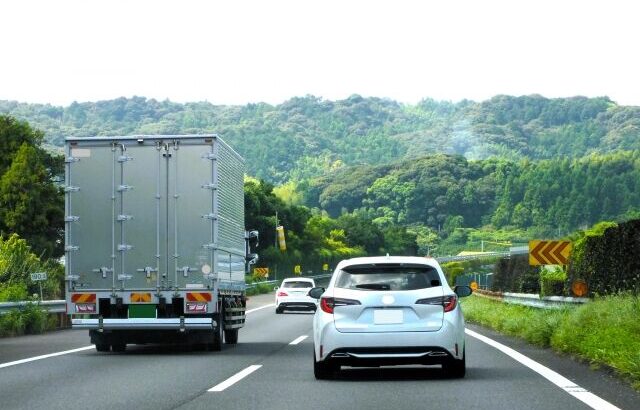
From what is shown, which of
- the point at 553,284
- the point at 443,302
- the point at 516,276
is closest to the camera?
the point at 443,302

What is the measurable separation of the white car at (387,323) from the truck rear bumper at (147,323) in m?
6.05

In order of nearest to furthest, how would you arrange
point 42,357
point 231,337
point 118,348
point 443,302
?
point 443,302 → point 42,357 → point 118,348 → point 231,337

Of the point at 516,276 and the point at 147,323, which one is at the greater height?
the point at 516,276

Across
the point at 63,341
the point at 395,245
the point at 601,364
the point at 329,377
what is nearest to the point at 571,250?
the point at 63,341

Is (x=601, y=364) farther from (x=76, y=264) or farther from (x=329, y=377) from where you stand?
(x=76, y=264)

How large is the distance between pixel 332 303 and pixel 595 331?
5.47 m

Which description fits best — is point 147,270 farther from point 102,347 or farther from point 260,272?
point 260,272

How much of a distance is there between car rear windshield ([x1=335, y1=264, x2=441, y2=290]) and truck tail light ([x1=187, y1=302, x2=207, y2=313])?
610 centimetres

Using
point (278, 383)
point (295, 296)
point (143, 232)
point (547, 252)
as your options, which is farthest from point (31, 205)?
point (278, 383)

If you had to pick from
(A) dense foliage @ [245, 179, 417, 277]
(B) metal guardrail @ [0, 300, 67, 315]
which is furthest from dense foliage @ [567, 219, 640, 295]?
(A) dense foliage @ [245, 179, 417, 277]

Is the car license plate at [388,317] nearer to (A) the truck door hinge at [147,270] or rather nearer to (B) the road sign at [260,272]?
(A) the truck door hinge at [147,270]

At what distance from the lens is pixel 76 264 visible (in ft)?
66.2

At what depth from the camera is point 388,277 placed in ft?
47.0

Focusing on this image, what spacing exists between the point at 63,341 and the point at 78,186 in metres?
5.52
